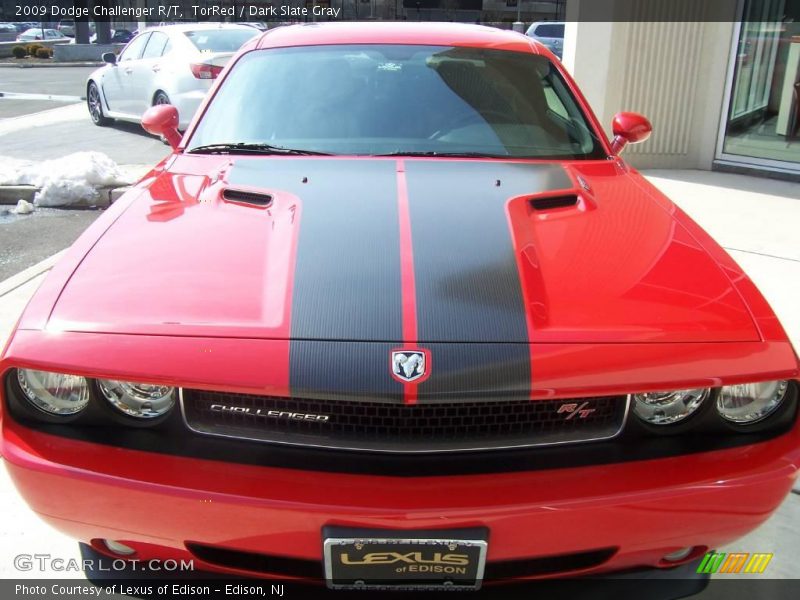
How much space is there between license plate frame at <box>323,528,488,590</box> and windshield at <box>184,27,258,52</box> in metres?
8.47

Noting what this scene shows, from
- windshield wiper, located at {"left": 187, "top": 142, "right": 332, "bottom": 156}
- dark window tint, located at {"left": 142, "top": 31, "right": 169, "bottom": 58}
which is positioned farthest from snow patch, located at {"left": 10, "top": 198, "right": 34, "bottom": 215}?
windshield wiper, located at {"left": 187, "top": 142, "right": 332, "bottom": 156}

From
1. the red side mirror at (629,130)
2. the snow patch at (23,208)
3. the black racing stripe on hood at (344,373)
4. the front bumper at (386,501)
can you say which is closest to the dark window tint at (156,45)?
the snow patch at (23,208)

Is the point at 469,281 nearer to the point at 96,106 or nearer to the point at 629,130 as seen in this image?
the point at 629,130

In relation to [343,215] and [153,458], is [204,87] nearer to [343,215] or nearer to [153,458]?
[343,215]

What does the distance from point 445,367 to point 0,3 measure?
260ft

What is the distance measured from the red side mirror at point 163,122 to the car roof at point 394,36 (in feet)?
1.59

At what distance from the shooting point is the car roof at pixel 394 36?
9.86 feet

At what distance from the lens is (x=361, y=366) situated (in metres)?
1.48

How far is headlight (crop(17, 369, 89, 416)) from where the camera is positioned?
1604 millimetres

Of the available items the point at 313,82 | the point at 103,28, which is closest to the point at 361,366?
A: the point at 313,82

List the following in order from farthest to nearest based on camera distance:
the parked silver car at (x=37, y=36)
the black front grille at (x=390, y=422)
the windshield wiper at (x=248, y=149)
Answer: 1. the parked silver car at (x=37, y=36)
2. the windshield wiper at (x=248, y=149)
3. the black front grille at (x=390, y=422)

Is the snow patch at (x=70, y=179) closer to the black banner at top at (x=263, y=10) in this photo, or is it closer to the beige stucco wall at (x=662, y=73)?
the beige stucco wall at (x=662, y=73)

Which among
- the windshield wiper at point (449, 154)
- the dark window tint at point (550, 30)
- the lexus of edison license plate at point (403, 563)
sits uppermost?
the windshield wiper at point (449, 154)

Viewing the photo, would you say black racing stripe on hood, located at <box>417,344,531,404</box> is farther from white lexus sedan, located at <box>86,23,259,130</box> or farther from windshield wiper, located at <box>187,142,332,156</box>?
white lexus sedan, located at <box>86,23,259,130</box>
